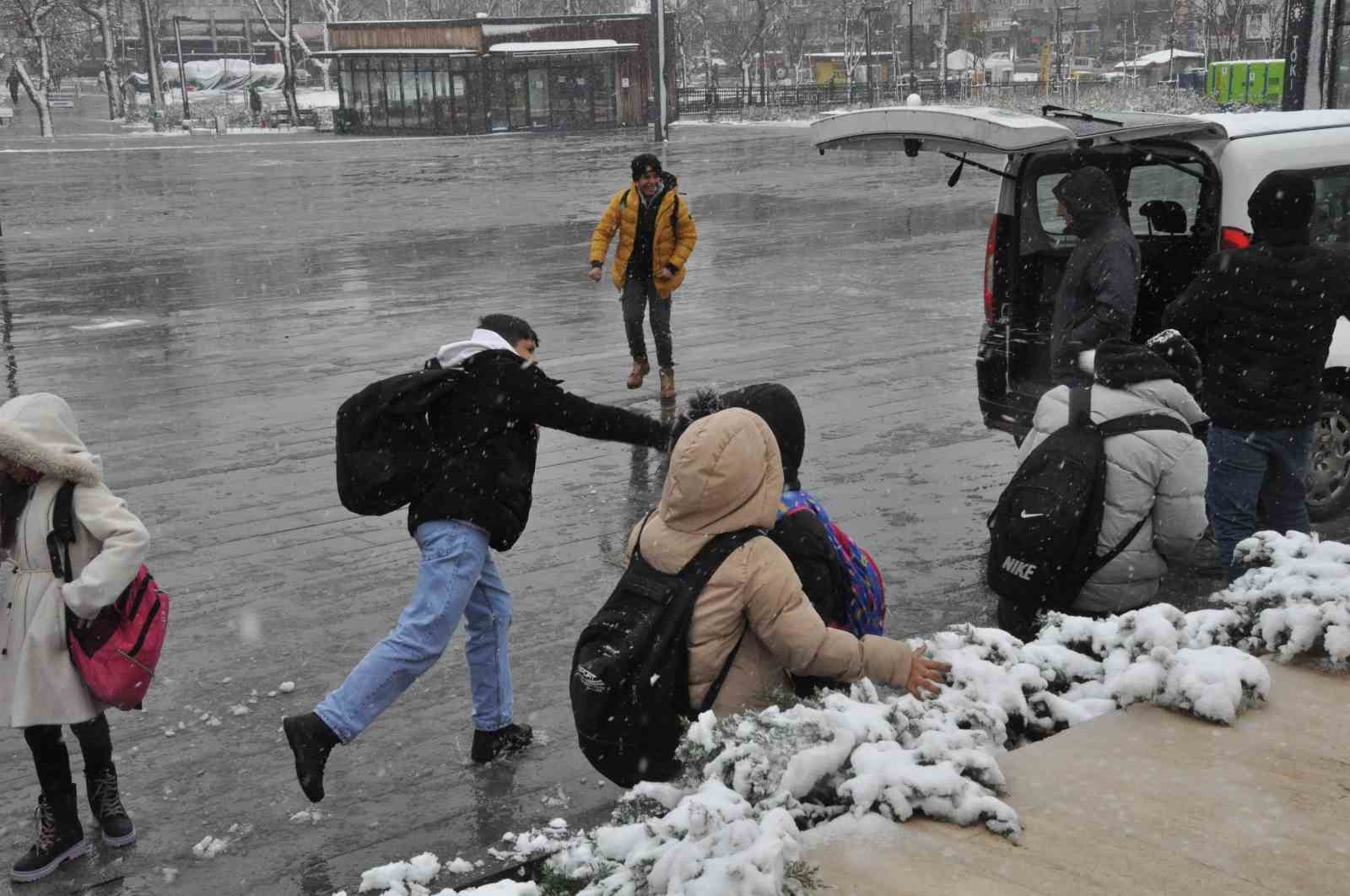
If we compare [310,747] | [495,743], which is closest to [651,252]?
[495,743]

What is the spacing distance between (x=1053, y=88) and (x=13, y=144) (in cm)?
3919

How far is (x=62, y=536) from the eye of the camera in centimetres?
403

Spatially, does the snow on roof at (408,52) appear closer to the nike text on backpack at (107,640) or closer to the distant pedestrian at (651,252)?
the distant pedestrian at (651,252)

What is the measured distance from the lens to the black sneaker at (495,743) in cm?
468

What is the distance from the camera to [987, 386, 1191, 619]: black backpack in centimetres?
422

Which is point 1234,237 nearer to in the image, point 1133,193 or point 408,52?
point 1133,193

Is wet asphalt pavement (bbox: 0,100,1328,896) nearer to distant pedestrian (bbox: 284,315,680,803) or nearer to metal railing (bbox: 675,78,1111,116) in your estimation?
distant pedestrian (bbox: 284,315,680,803)

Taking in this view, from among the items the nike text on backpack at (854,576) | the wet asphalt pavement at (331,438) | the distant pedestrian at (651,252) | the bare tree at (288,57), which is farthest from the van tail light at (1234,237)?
the bare tree at (288,57)

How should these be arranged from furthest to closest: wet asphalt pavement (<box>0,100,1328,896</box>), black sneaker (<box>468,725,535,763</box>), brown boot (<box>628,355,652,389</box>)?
1. brown boot (<box>628,355,652,389</box>)
2. black sneaker (<box>468,725,535,763</box>)
3. wet asphalt pavement (<box>0,100,1328,896</box>)

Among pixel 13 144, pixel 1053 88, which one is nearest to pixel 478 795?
pixel 13 144

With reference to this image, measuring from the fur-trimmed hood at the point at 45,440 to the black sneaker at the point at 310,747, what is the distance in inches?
Result: 36.5

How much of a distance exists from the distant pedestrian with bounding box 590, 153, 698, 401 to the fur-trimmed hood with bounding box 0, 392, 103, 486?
605 cm

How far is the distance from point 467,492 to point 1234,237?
3.88 metres

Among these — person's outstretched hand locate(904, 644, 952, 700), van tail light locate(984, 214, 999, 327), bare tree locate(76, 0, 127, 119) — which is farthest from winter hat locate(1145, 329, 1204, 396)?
bare tree locate(76, 0, 127, 119)
